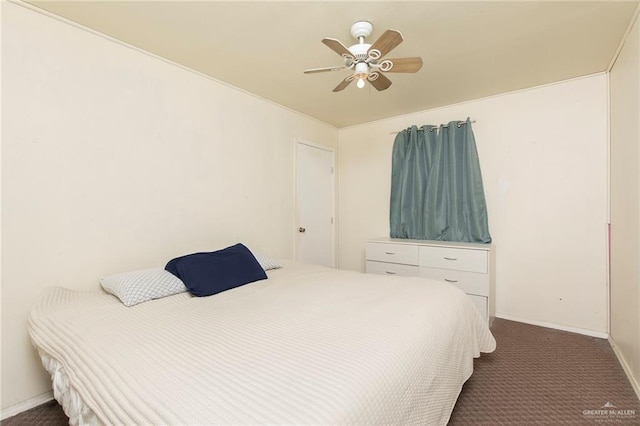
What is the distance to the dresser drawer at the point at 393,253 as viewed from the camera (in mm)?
3175

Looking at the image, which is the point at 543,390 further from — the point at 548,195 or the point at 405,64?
the point at 405,64

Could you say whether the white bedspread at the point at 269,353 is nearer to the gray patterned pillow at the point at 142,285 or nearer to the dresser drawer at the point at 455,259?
the gray patterned pillow at the point at 142,285

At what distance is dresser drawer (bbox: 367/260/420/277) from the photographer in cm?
317

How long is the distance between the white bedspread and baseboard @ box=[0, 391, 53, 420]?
2.08 feet

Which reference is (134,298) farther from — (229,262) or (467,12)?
(467,12)

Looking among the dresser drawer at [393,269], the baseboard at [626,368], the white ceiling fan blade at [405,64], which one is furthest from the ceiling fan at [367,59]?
the baseboard at [626,368]

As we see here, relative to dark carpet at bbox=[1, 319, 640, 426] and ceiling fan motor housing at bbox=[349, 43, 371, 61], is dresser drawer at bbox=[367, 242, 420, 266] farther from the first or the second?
ceiling fan motor housing at bbox=[349, 43, 371, 61]

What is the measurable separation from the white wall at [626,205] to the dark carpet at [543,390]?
0.15m

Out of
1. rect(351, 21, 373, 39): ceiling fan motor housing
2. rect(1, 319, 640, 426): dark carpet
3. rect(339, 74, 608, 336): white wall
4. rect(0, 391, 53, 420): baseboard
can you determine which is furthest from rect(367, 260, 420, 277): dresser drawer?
rect(0, 391, 53, 420): baseboard

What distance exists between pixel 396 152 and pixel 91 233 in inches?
124

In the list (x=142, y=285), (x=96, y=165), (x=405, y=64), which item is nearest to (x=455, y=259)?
(x=405, y=64)

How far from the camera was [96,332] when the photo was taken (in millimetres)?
1284

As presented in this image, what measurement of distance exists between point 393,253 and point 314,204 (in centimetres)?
119

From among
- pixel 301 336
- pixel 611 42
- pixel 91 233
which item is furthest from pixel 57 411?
pixel 611 42
